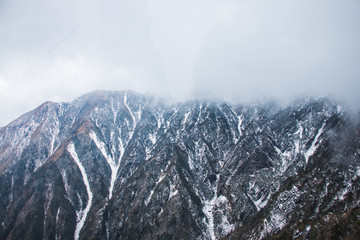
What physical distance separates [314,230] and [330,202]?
85.5 feet

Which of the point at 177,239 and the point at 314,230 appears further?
the point at 177,239

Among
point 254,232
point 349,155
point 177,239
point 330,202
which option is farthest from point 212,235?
point 349,155

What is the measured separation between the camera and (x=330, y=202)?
157 m

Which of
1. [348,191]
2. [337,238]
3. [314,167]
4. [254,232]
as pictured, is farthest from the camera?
[314,167]

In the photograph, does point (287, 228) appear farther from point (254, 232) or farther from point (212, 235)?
point (212, 235)

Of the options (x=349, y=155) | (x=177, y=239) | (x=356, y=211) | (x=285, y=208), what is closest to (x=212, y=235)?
(x=177, y=239)

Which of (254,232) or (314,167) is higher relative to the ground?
(314,167)

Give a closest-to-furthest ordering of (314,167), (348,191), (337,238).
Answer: (337,238) < (348,191) < (314,167)

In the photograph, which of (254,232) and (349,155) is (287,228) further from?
(349,155)


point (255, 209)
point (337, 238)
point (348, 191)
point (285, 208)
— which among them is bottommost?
point (337, 238)

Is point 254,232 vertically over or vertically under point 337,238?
over

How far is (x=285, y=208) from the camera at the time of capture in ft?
564

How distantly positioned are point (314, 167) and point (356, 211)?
183 ft

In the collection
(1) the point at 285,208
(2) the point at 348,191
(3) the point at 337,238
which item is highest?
(1) the point at 285,208
